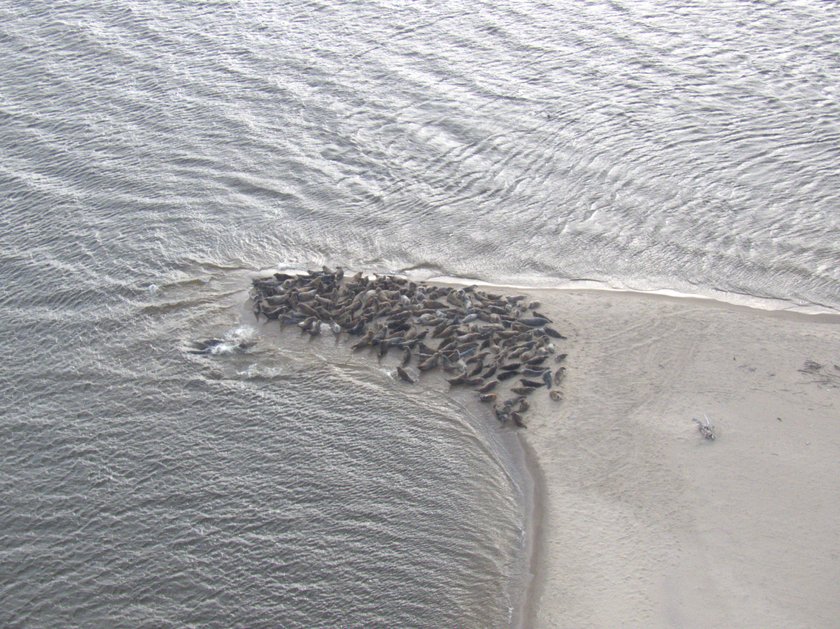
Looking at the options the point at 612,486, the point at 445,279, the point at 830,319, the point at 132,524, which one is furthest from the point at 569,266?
the point at 132,524

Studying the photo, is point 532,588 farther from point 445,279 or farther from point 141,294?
point 141,294

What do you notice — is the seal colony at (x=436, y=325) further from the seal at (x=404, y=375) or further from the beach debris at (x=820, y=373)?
the beach debris at (x=820, y=373)

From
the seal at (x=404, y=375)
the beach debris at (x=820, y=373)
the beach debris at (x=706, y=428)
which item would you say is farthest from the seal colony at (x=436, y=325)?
the beach debris at (x=820, y=373)

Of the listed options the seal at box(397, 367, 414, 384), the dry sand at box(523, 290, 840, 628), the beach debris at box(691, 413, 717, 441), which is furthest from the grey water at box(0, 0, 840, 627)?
the beach debris at box(691, 413, 717, 441)

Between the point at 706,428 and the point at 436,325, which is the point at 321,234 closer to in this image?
the point at 436,325

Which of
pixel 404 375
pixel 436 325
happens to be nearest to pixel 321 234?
pixel 436 325

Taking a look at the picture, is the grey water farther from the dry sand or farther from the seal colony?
the dry sand

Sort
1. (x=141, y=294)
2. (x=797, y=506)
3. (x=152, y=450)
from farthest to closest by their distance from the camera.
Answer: (x=141, y=294) < (x=152, y=450) < (x=797, y=506)
